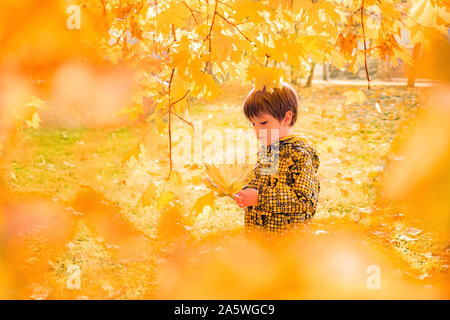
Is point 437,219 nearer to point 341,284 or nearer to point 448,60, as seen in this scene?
point 341,284

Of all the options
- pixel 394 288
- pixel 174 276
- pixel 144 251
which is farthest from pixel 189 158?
pixel 394 288

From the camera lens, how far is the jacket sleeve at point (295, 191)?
1.98 meters

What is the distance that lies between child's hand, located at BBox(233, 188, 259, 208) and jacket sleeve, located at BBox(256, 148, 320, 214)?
0.15ft

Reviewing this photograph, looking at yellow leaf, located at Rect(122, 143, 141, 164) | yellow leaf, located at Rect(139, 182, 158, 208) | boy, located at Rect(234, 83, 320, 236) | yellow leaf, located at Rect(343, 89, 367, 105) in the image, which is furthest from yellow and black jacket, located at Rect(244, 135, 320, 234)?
yellow leaf, located at Rect(122, 143, 141, 164)

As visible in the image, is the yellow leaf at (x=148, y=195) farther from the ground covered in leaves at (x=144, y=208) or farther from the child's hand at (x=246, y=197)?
the child's hand at (x=246, y=197)

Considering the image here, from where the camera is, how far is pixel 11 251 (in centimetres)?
334

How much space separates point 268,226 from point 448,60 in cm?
907

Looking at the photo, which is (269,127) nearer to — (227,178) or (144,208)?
(227,178)

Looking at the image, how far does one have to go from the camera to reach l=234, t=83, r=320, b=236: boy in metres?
1.99

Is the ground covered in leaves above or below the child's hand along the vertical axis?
below

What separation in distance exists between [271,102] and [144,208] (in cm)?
248

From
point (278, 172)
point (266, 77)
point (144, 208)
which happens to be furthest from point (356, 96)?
point (144, 208)

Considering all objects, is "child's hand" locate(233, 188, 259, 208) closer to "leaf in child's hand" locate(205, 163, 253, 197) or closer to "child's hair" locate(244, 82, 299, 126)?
"leaf in child's hand" locate(205, 163, 253, 197)

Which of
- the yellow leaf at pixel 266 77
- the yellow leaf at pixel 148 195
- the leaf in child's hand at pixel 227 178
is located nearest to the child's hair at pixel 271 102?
the leaf in child's hand at pixel 227 178
